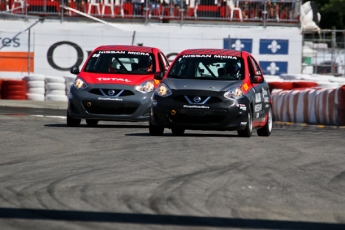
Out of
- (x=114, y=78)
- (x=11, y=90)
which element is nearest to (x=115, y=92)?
(x=114, y=78)

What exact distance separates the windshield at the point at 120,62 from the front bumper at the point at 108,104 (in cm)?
87

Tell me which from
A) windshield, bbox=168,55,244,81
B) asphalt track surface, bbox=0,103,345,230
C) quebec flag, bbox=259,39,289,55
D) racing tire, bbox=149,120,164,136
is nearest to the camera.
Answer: asphalt track surface, bbox=0,103,345,230

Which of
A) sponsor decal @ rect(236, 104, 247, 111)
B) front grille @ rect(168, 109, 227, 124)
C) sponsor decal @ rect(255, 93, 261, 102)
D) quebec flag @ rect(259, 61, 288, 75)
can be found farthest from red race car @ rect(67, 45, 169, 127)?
quebec flag @ rect(259, 61, 288, 75)

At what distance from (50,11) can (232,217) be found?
28.3 metres

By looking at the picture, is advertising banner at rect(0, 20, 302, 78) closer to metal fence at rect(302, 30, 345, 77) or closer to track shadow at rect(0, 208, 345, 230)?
metal fence at rect(302, 30, 345, 77)

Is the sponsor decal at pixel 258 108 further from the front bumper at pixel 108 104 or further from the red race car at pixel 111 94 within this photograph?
the front bumper at pixel 108 104

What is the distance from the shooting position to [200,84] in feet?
46.1

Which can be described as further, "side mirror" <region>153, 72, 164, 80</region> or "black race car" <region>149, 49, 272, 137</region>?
"side mirror" <region>153, 72, 164, 80</region>

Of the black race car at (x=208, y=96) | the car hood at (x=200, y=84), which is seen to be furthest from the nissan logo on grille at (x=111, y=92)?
the car hood at (x=200, y=84)

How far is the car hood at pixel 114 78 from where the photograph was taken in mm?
16188

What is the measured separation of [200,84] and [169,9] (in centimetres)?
2086

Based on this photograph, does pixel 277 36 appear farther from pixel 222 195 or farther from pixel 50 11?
pixel 222 195

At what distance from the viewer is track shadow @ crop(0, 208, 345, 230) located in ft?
20.6

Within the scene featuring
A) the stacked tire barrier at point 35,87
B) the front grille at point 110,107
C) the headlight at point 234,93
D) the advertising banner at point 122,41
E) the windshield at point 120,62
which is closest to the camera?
the headlight at point 234,93
